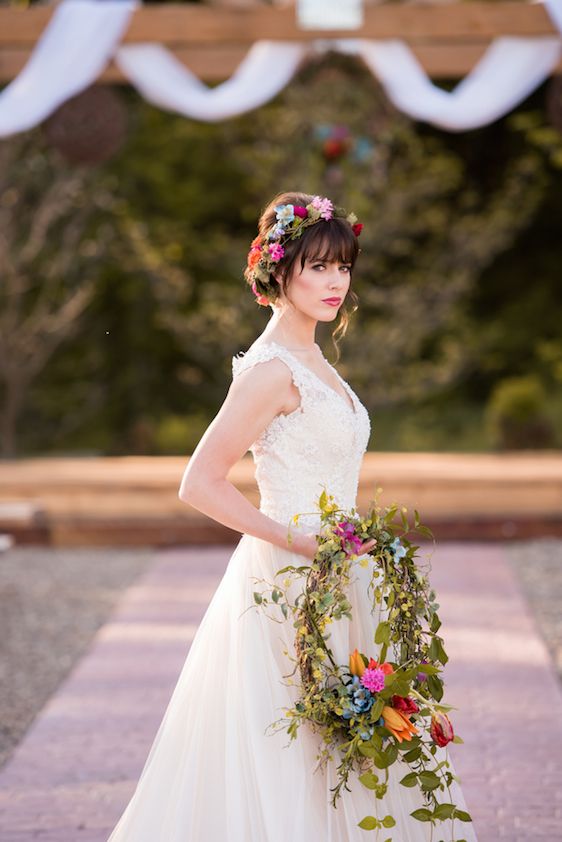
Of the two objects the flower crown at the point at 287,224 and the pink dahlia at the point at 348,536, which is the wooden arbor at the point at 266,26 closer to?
the flower crown at the point at 287,224

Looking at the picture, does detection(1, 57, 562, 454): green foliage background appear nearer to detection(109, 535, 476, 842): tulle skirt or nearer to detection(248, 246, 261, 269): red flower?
detection(248, 246, 261, 269): red flower

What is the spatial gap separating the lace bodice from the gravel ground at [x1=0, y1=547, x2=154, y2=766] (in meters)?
2.26

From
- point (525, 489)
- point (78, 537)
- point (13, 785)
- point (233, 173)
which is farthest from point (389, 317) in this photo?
point (13, 785)

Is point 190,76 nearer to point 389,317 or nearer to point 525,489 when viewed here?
point 525,489

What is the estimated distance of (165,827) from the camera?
2906mm

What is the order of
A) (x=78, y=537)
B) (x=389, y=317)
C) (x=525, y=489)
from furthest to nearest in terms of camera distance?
1. (x=389, y=317)
2. (x=525, y=489)
3. (x=78, y=537)

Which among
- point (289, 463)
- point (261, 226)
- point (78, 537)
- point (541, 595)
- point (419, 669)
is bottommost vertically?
point (419, 669)

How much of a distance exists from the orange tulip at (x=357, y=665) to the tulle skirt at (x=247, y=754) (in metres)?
0.12

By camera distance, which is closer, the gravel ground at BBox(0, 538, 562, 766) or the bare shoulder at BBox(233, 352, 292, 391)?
the bare shoulder at BBox(233, 352, 292, 391)

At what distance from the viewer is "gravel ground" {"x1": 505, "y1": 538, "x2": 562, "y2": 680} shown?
6.66 meters

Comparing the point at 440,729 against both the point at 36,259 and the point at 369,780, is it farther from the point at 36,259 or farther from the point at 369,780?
the point at 36,259

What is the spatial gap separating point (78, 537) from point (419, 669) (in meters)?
7.14

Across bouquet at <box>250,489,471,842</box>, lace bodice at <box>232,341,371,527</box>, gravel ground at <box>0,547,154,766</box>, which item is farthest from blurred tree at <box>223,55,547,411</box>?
bouquet at <box>250,489,471,842</box>

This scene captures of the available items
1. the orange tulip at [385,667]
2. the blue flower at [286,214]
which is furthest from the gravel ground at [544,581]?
the blue flower at [286,214]
